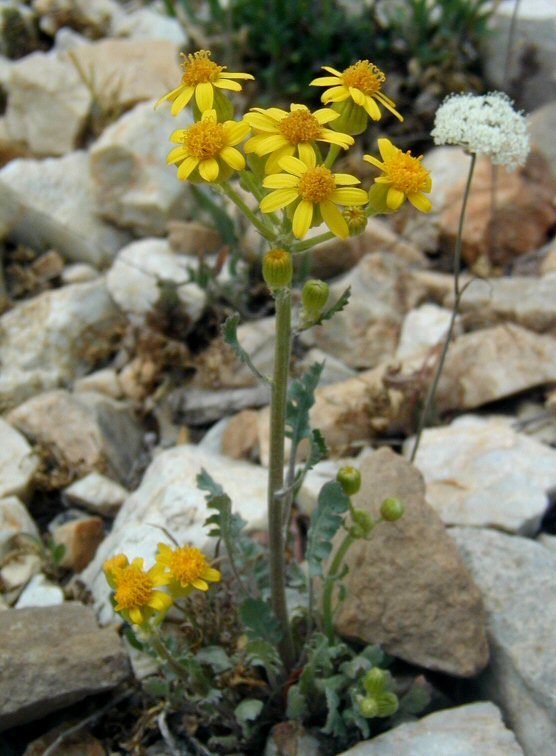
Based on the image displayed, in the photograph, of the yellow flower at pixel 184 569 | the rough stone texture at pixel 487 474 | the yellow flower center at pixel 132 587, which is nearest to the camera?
the yellow flower center at pixel 132 587

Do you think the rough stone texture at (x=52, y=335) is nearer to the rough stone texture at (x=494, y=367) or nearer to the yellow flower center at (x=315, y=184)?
the rough stone texture at (x=494, y=367)

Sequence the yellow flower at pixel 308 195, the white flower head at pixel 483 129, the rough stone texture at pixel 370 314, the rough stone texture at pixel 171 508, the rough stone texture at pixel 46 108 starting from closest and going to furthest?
the yellow flower at pixel 308 195, the white flower head at pixel 483 129, the rough stone texture at pixel 171 508, the rough stone texture at pixel 370 314, the rough stone texture at pixel 46 108

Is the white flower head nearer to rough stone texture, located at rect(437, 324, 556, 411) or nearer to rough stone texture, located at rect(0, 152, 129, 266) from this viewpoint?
rough stone texture, located at rect(437, 324, 556, 411)

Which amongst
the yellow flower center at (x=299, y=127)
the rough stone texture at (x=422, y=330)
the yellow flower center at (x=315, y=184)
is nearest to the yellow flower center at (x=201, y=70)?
the yellow flower center at (x=299, y=127)

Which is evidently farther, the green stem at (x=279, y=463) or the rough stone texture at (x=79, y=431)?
the rough stone texture at (x=79, y=431)

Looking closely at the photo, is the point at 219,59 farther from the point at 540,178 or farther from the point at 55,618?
the point at 55,618

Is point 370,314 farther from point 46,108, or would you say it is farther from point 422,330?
point 46,108
